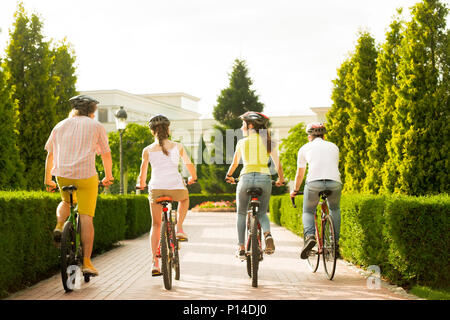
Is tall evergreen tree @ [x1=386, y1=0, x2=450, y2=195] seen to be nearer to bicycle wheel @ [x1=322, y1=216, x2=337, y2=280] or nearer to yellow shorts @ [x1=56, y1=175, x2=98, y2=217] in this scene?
bicycle wheel @ [x1=322, y1=216, x2=337, y2=280]

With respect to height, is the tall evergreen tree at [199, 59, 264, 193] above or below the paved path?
above

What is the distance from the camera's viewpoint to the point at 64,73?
19.6 metres

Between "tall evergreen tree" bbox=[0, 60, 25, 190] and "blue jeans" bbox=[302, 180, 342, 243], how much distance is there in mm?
7781

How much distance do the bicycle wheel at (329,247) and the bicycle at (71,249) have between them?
123 inches

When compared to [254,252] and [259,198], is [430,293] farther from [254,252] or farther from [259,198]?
[259,198]

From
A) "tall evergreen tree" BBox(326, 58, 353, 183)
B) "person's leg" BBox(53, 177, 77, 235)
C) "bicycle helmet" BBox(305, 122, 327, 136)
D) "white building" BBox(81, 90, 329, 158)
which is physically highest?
"white building" BBox(81, 90, 329, 158)

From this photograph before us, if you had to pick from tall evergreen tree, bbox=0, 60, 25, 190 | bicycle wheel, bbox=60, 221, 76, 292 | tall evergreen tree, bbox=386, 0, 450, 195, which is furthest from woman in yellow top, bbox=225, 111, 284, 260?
tall evergreen tree, bbox=0, 60, 25, 190

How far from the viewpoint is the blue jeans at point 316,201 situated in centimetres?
749

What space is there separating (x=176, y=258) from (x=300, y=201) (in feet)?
24.9

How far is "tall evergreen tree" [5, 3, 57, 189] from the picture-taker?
16656 mm

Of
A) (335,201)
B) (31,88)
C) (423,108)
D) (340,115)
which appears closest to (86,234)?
(335,201)

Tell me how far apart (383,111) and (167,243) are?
10.7 m

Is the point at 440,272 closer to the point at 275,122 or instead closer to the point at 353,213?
the point at 353,213

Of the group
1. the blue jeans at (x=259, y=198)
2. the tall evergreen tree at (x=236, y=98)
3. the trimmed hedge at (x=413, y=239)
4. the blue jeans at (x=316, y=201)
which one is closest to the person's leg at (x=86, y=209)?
the blue jeans at (x=259, y=198)
